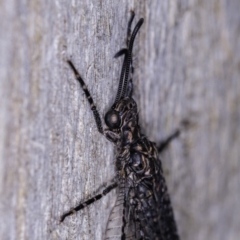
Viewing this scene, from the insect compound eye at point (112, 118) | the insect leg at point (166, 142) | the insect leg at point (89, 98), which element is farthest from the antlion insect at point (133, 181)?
the insect leg at point (166, 142)

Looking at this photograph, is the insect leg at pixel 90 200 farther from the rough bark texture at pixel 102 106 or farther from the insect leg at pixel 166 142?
the insect leg at pixel 166 142

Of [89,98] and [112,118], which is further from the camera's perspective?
[112,118]

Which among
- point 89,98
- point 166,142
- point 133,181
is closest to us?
point 89,98

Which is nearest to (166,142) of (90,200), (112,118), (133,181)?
(133,181)

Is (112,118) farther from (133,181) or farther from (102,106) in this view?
(133,181)

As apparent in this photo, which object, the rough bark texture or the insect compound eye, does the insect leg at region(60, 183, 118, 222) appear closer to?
the rough bark texture

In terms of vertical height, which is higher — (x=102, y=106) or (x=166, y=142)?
(x=166, y=142)

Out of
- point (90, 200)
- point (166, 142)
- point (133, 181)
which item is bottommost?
point (90, 200)
